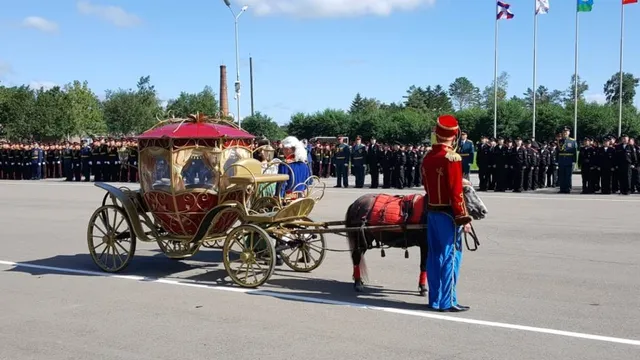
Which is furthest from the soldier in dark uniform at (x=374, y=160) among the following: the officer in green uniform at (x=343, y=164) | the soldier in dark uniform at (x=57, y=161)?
the soldier in dark uniform at (x=57, y=161)

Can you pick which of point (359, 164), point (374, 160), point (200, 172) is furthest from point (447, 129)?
point (374, 160)

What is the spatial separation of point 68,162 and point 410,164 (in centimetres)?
1771

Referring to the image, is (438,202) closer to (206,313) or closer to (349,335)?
(349,335)

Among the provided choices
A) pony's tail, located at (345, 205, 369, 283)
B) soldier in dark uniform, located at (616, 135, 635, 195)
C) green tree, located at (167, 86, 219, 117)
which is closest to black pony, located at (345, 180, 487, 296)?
pony's tail, located at (345, 205, 369, 283)

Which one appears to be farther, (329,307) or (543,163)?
(543,163)

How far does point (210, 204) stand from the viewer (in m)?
9.48

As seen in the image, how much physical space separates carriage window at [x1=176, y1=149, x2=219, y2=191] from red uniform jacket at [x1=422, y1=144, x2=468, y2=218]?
10.5ft

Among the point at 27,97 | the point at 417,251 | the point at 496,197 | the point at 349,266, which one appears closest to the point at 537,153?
the point at 496,197

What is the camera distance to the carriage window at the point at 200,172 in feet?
31.1

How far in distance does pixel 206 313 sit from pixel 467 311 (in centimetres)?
277

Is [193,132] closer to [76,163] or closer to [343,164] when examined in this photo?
[343,164]

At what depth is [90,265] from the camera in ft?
34.7

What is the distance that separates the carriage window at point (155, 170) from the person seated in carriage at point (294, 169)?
166cm

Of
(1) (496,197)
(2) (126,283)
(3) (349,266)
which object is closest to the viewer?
(2) (126,283)
